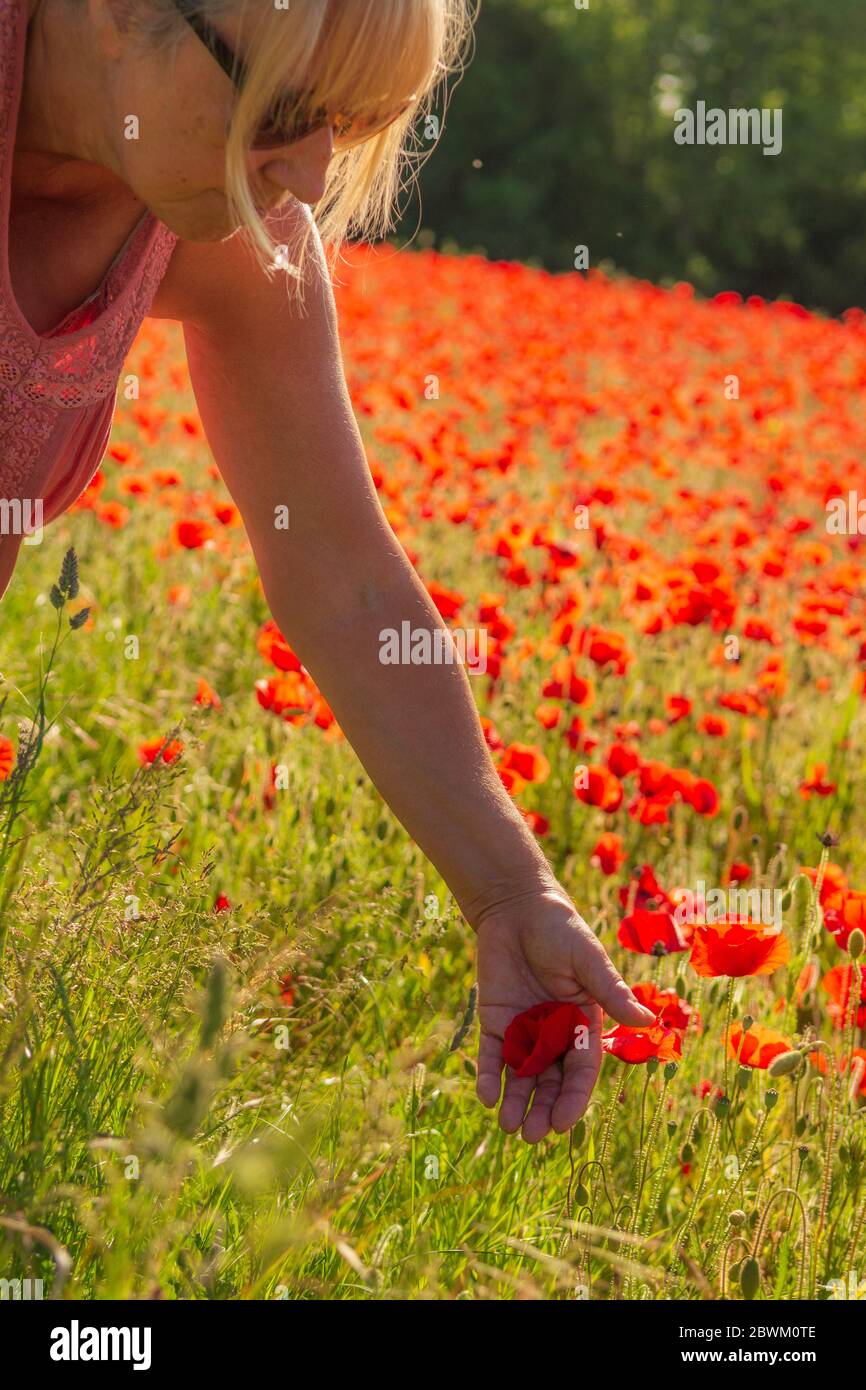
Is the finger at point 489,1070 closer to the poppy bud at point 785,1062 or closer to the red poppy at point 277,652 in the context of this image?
the poppy bud at point 785,1062

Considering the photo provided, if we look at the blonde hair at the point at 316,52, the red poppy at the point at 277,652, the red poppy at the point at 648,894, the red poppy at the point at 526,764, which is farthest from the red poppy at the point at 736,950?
the red poppy at the point at 277,652

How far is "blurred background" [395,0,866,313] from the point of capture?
23.5 m

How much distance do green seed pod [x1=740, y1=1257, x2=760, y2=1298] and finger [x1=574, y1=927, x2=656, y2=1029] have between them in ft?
1.12

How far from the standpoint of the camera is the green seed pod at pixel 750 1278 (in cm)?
150

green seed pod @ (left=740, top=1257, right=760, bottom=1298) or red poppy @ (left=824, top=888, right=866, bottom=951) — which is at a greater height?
red poppy @ (left=824, top=888, right=866, bottom=951)

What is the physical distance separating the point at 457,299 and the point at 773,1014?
24.5 feet

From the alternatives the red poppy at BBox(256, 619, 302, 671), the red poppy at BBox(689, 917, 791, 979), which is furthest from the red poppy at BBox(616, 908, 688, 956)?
the red poppy at BBox(256, 619, 302, 671)

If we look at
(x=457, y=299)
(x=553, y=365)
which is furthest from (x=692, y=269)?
(x=553, y=365)

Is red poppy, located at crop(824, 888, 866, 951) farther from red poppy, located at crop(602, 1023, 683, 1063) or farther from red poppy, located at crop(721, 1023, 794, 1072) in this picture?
red poppy, located at crop(602, 1023, 683, 1063)

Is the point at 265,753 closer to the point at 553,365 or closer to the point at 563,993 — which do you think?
the point at 563,993

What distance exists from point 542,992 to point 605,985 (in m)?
0.08

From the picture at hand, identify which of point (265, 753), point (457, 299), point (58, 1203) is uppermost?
point (457, 299)

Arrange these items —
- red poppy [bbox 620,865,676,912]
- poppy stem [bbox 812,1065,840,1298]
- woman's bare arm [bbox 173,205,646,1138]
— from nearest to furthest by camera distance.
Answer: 1. woman's bare arm [bbox 173,205,646,1138]
2. poppy stem [bbox 812,1065,840,1298]
3. red poppy [bbox 620,865,676,912]

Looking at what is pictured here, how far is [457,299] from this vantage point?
30.0 ft
